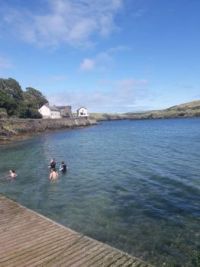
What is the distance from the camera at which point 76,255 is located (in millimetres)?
13672

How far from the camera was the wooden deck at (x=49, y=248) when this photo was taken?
13.0m

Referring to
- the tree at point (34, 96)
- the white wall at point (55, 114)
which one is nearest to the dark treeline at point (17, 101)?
the tree at point (34, 96)

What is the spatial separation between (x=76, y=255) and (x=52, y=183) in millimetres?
20413

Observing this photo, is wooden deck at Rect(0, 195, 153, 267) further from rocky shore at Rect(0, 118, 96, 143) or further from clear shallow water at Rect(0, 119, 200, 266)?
rocky shore at Rect(0, 118, 96, 143)

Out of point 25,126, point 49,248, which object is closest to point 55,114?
point 25,126

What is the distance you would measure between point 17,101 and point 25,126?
112 ft

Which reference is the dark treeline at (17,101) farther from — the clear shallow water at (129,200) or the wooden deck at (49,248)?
the wooden deck at (49,248)

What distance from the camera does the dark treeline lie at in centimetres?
11529

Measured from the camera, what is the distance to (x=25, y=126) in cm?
10244

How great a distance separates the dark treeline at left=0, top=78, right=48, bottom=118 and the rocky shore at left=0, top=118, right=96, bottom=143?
8.21m

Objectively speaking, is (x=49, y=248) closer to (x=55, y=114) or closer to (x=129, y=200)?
(x=129, y=200)

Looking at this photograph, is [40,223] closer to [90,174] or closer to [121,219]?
[121,219]

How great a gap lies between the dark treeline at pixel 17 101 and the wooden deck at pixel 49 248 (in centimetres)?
9029

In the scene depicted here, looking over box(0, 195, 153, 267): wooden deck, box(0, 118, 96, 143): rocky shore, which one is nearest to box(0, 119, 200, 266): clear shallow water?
box(0, 195, 153, 267): wooden deck
